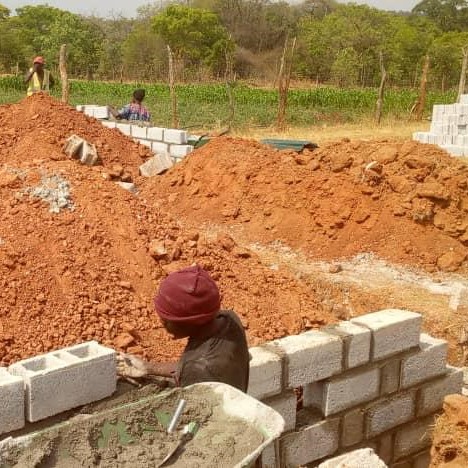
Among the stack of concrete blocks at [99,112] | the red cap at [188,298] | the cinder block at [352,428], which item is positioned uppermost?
the red cap at [188,298]

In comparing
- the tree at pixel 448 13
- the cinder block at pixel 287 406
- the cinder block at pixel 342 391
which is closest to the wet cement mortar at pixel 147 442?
the cinder block at pixel 287 406

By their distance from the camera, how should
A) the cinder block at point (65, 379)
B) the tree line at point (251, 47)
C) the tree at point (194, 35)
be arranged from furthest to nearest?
the tree at point (194, 35) → the tree line at point (251, 47) → the cinder block at point (65, 379)

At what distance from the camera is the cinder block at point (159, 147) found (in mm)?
11211

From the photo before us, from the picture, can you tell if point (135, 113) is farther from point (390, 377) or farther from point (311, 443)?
point (311, 443)

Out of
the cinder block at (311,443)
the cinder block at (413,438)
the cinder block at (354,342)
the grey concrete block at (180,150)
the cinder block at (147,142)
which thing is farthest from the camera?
the cinder block at (147,142)

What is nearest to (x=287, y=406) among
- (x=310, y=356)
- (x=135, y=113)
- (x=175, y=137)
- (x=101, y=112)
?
(x=310, y=356)

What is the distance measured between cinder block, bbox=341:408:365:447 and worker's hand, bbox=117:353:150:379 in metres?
1.40

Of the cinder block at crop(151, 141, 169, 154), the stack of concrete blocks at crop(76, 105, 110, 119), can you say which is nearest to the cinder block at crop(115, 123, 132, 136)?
the cinder block at crop(151, 141, 169, 154)

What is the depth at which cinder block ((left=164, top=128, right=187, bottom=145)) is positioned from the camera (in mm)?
10969

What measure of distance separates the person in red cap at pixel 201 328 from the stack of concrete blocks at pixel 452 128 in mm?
12637

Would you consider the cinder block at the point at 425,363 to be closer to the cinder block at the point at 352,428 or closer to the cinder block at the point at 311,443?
the cinder block at the point at 352,428

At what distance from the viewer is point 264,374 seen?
379cm

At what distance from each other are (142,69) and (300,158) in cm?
3975

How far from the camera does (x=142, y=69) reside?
47156mm
